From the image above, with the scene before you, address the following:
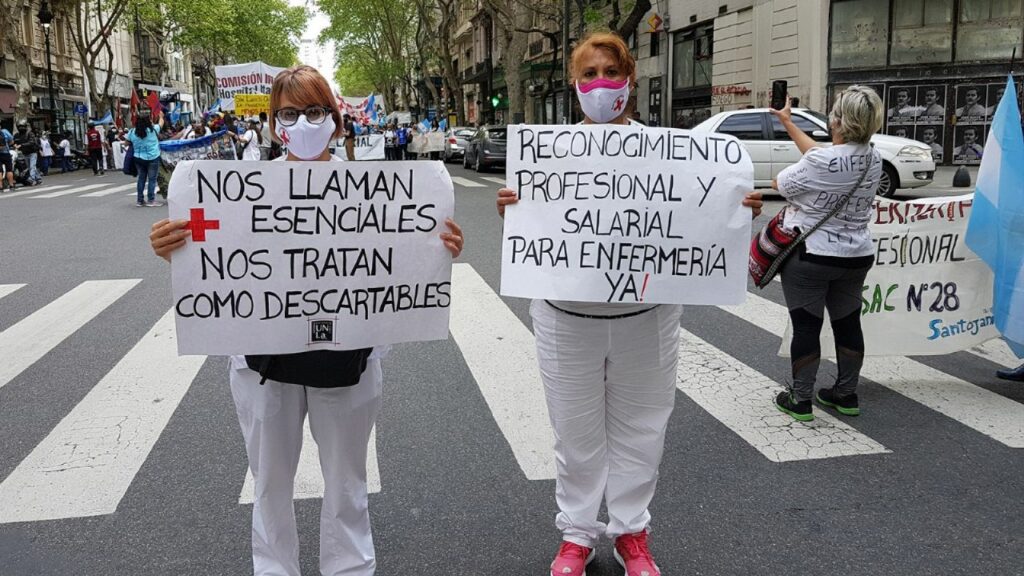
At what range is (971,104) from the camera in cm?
2059

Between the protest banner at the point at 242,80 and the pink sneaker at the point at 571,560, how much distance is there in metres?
24.4

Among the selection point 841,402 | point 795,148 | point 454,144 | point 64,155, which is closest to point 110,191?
point 64,155

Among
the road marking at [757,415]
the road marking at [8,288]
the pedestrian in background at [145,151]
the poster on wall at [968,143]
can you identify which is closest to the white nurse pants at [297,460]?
the road marking at [757,415]

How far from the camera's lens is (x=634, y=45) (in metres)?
33.8

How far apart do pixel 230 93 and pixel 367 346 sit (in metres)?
26.3

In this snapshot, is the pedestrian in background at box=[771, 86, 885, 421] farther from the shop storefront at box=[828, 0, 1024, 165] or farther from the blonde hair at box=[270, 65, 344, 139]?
the shop storefront at box=[828, 0, 1024, 165]

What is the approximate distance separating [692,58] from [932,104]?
992 centimetres

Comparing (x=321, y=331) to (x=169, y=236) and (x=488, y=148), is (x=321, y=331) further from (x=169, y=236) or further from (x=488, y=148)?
(x=488, y=148)

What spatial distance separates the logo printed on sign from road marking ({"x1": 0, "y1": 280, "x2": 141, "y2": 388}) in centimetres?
374

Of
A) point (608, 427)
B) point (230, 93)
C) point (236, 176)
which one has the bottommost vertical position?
point (608, 427)

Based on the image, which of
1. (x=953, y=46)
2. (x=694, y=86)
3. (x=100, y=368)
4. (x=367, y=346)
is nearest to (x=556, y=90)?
(x=694, y=86)

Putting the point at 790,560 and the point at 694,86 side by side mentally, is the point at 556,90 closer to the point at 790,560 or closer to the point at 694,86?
the point at 694,86

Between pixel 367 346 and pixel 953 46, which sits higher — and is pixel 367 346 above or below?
below

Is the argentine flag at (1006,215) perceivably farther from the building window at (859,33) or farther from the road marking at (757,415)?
the building window at (859,33)
